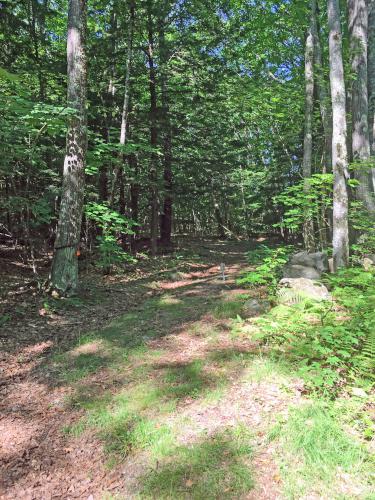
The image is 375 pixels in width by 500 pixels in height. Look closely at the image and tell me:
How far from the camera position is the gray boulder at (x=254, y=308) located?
19.4 ft

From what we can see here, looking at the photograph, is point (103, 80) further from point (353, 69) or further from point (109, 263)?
point (353, 69)

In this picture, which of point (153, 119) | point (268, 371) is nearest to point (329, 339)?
point (268, 371)

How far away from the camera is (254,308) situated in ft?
19.8

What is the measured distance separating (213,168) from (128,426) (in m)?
13.3

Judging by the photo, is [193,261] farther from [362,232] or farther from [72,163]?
[72,163]

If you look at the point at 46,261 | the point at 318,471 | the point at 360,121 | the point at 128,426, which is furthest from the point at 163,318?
the point at 360,121

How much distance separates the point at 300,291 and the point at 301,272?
135 centimetres

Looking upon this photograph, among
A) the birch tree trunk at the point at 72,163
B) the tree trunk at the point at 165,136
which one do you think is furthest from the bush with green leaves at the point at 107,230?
the tree trunk at the point at 165,136

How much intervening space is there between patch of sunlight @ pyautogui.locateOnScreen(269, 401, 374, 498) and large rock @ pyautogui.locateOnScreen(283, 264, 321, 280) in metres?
4.11

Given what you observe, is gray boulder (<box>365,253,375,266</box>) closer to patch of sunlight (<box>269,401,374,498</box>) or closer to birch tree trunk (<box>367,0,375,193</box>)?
birch tree trunk (<box>367,0,375,193</box>)

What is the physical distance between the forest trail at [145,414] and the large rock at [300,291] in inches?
41.9

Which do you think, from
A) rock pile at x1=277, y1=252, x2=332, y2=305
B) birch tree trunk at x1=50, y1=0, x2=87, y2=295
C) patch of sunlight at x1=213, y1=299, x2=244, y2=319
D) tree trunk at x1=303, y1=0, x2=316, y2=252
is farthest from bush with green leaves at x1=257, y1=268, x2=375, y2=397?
birch tree trunk at x1=50, y1=0, x2=87, y2=295

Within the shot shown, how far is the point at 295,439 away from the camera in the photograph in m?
2.89

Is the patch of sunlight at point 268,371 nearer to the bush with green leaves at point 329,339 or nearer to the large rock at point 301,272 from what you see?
the bush with green leaves at point 329,339
